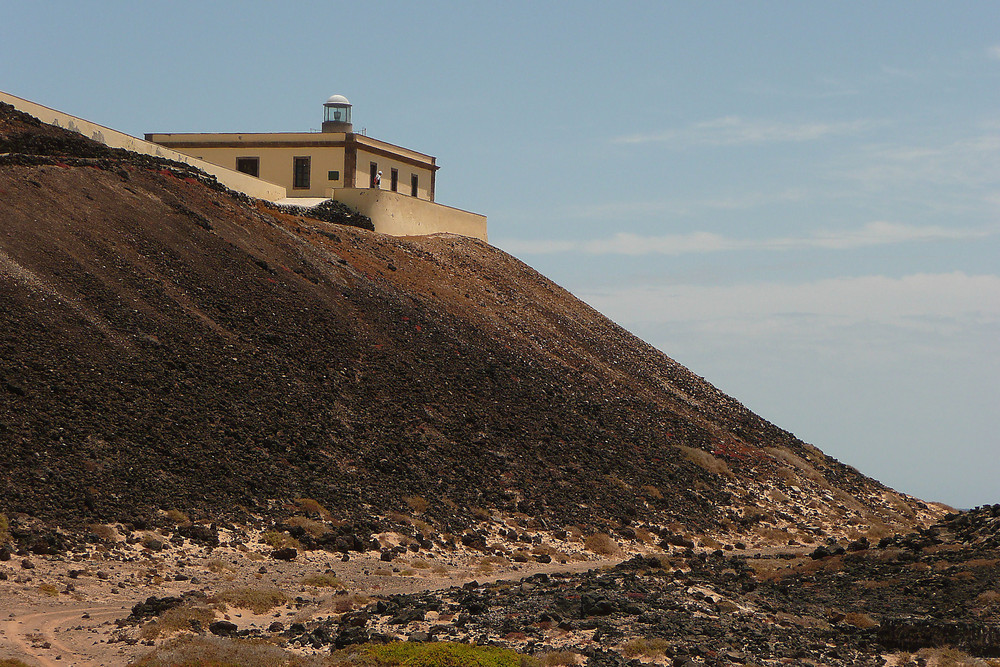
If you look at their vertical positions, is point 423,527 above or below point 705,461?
below

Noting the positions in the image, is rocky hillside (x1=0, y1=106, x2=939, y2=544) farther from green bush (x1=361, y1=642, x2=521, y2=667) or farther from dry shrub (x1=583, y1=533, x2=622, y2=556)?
green bush (x1=361, y1=642, x2=521, y2=667)

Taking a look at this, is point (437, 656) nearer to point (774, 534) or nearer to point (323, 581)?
point (323, 581)

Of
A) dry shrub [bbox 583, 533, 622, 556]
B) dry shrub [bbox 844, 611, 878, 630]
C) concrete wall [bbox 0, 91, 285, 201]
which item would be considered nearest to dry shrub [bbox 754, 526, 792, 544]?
dry shrub [bbox 583, 533, 622, 556]

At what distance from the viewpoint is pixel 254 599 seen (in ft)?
77.3

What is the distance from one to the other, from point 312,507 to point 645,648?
14290 millimetres

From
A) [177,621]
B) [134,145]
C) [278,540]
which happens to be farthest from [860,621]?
[134,145]

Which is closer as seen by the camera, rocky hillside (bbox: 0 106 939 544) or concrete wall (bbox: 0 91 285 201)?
rocky hillside (bbox: 0 106 939 544)

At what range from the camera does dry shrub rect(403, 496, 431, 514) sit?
3450cm


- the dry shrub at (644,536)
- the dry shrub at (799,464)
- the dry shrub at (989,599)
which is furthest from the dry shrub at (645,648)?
the dry shrub at (799,464)

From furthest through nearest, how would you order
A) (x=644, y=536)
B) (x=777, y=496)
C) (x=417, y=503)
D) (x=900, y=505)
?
(x=900, y=505), (x=777, y=496), (x=644, y=536), (x=417, y=503)

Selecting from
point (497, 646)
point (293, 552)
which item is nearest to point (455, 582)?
point (293, 552)

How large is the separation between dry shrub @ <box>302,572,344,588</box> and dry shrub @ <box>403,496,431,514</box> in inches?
298

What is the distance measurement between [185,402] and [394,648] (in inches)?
656

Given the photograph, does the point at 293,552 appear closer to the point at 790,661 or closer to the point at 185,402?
the point at 185,402
